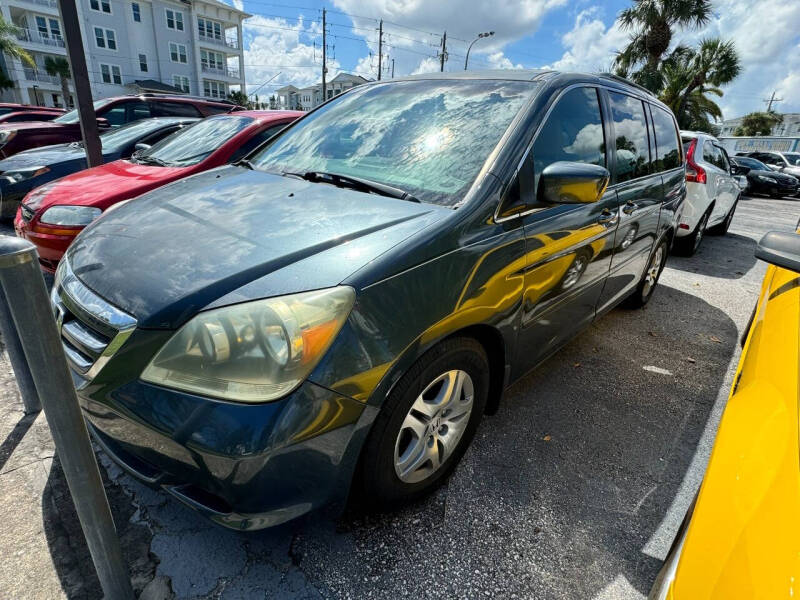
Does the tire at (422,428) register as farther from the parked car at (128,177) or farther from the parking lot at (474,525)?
the parked car at (128,177)

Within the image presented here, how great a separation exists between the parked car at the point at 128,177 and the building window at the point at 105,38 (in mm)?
38775

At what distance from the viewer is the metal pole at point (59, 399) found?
1053 mm

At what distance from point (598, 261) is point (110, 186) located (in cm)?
364

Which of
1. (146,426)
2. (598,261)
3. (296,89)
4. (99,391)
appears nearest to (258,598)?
(146,426)

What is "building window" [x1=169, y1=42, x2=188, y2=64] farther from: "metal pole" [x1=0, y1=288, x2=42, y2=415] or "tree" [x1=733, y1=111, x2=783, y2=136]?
"tree" [x1=733, y1=111, x2=783, y2=136]

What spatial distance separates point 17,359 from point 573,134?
300cm

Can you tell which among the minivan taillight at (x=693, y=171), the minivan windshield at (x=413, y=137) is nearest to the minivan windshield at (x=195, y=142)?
the minivan windshield at (x=413, y=137)

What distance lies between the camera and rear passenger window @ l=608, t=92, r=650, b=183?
292 centimetres

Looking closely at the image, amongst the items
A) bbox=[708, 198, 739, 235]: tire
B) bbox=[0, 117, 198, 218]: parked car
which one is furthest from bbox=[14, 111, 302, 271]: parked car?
bbox=[708, 198, 739, 235]: tire

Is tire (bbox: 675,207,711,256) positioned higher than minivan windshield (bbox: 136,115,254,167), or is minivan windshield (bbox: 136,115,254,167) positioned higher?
minivan windshield (bbox: 136,115,254,167)

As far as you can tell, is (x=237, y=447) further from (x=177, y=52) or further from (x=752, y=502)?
(x=177, y=52)

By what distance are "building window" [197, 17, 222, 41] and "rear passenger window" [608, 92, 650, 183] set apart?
4496 centimetres

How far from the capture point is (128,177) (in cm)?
387

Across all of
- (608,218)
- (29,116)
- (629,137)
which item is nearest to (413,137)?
(608,218)
